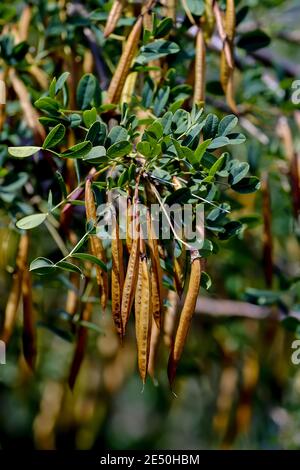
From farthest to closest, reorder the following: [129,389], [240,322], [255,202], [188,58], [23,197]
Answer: [129,389] → [240,322] → [255,202] → [23,197] → [188,58]

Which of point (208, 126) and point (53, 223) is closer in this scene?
point (208, 126)

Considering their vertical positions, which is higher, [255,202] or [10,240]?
[10,240]

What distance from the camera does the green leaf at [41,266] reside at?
2.83 feet

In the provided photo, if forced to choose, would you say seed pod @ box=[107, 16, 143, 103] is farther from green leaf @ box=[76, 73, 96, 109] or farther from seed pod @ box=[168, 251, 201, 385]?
seed pod @ box=[168, 251, 201, 385]

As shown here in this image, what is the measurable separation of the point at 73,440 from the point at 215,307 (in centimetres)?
57

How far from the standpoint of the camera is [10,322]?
1156 mm

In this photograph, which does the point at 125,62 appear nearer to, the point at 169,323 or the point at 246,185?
the point at 246,185

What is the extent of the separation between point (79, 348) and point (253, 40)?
606 mm

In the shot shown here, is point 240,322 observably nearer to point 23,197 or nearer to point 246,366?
point 246,366

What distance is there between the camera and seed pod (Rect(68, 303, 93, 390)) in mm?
1168

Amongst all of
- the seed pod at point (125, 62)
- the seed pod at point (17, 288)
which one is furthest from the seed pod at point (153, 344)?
the seed pod at point (125, 62)

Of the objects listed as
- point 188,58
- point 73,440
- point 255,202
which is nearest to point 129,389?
point 73,440

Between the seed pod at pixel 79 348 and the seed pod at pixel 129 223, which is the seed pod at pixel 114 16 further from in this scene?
the seed pod at pixel 79 348

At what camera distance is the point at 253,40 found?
124 centimetres
